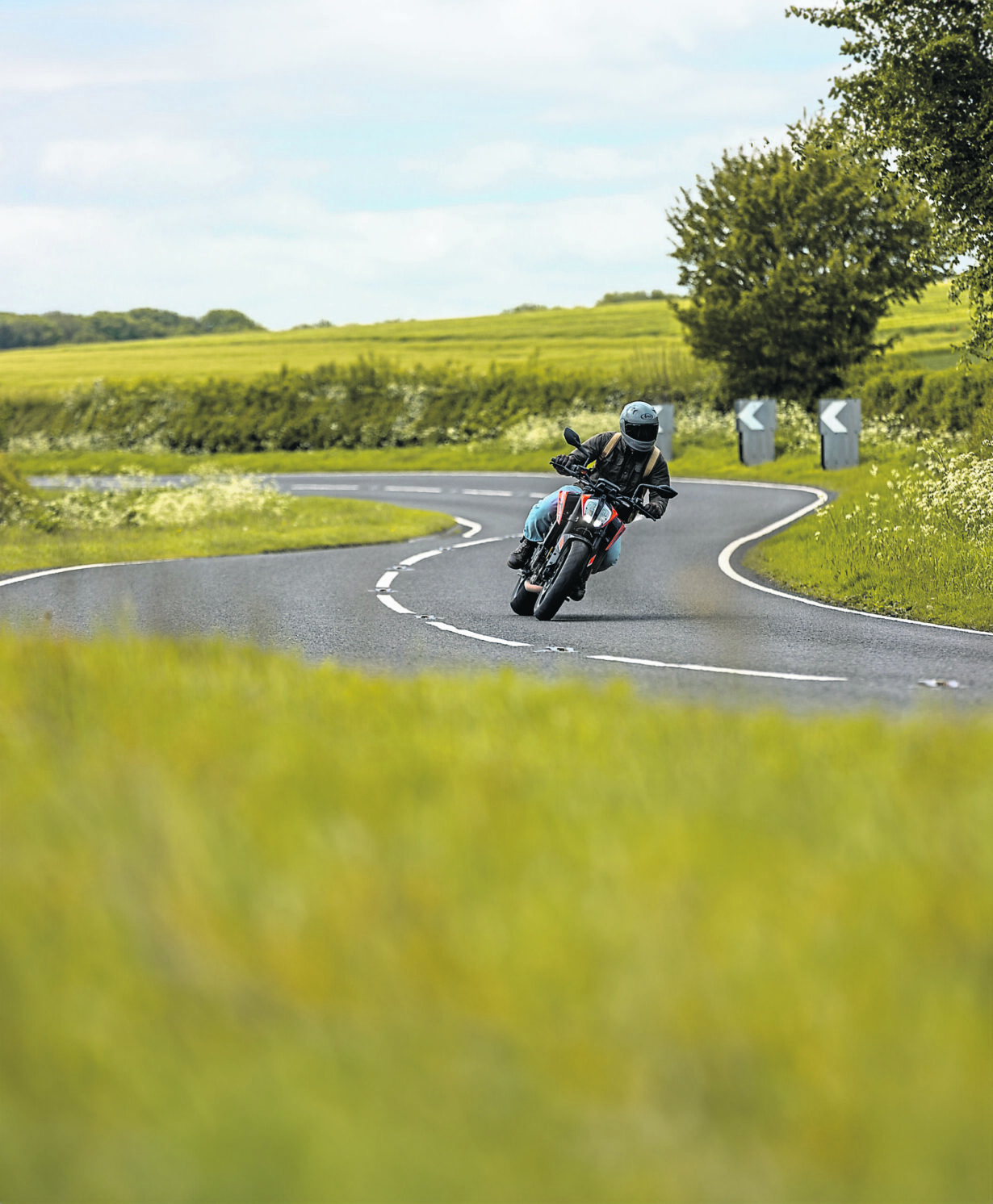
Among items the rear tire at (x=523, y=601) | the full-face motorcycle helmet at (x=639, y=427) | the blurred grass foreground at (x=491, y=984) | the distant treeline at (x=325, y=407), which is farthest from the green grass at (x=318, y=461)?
the blurred grass foreground at (x=491, y=984)

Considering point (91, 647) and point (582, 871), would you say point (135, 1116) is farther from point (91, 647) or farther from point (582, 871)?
point (91, 647)

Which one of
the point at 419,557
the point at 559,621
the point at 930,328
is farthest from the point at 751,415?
the point at 930,328

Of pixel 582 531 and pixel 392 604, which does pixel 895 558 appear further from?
pixel 392 604

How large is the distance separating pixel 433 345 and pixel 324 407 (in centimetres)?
3163

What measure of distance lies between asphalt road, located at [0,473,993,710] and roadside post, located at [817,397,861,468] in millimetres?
8935

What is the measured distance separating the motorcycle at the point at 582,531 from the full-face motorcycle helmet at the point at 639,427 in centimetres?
36

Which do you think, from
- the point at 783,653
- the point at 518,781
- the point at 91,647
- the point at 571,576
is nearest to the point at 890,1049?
the point at 518,781

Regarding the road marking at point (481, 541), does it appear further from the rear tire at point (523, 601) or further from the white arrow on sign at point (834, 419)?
the white arrow on sign at point (834, 419)

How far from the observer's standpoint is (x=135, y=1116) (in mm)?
2504

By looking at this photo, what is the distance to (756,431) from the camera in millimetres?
32688

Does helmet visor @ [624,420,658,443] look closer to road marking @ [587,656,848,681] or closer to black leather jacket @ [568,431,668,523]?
black leather jacket @ [568,431,668,523]

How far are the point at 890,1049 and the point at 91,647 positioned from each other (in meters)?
5.18

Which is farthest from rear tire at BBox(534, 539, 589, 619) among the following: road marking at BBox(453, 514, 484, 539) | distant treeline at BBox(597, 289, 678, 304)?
distant treeline at BBox(597, 289, 678, 304)

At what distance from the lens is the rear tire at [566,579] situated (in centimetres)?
1147
